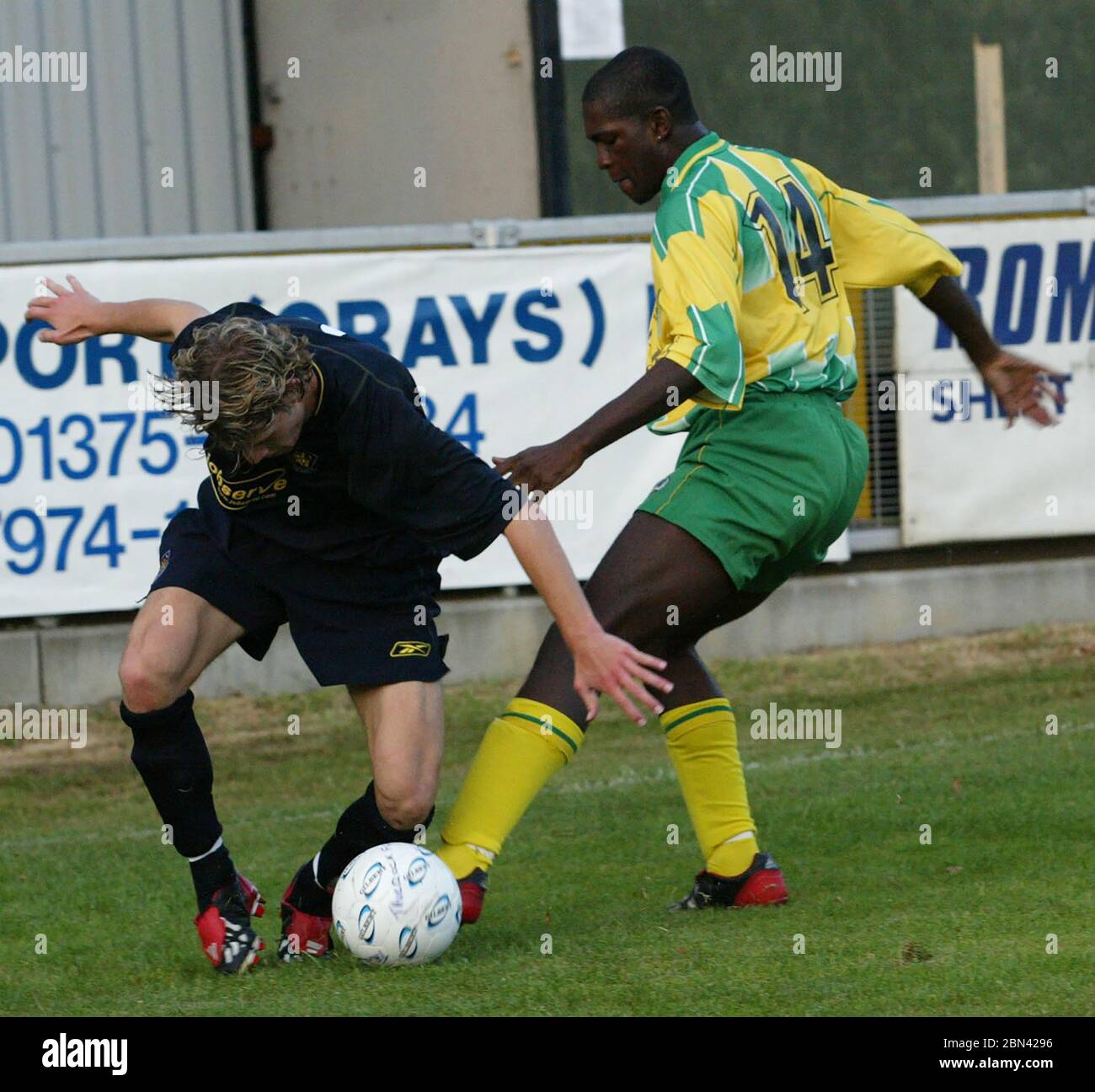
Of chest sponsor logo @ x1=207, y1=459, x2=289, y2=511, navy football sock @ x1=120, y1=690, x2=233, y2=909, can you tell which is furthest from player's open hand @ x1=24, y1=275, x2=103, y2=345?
navy football sock @ x1=120, y1=690, x2=233, y2=909

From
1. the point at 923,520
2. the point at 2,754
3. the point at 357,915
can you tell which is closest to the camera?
the point at 357,915

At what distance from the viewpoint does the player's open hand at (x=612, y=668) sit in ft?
13.9

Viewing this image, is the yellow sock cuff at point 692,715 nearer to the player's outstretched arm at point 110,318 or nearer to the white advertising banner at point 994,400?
the player's outstretched arm at point 110,318

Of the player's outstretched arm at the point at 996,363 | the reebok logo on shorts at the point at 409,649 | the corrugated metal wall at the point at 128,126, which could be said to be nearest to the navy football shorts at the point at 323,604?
the reebok logo on shorts at the point at 409,649

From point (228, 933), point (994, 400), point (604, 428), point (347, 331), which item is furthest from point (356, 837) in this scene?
point (994, 400)

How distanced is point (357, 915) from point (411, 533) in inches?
36.4

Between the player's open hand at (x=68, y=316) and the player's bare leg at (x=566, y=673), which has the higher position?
the player's open hand at (x=68, y=316)

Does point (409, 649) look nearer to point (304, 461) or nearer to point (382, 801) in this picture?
point (382, 801)

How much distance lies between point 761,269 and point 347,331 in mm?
4739

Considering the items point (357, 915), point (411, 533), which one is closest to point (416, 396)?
point (411, 533)

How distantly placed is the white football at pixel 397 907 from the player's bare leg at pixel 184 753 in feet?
0.96

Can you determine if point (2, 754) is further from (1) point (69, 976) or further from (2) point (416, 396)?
(2) point (416, 396)

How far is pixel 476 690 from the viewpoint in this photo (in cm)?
934

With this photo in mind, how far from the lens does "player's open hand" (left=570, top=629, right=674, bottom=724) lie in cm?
424
